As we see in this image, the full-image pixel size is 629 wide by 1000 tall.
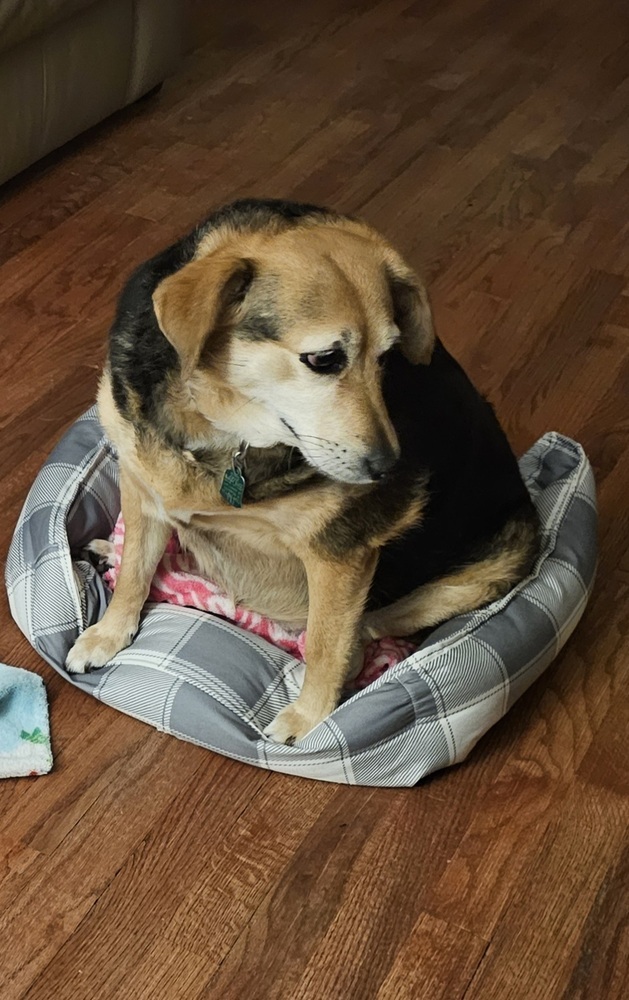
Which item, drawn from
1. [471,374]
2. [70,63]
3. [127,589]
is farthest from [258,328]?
[70,63]

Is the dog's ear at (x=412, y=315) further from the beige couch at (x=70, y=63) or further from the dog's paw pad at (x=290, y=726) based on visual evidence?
the beige couch at (x=70, y=63)

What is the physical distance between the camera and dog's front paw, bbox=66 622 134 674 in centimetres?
205

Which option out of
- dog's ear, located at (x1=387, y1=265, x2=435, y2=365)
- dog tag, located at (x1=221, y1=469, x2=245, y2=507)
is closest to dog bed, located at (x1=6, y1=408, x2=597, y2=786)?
dog tag, located at (x1=221, y1=469, x2=245, y2=507)

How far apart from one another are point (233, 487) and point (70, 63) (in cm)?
223

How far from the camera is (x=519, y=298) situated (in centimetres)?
331

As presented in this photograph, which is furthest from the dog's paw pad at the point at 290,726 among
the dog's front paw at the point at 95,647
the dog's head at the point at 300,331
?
the dog's head at the point at 300,331

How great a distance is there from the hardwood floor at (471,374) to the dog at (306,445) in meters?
0.23

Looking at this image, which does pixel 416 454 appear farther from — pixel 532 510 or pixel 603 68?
pixel 603 68

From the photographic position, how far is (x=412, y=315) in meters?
1.78

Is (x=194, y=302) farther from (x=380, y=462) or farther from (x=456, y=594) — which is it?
(x=456, y=594)

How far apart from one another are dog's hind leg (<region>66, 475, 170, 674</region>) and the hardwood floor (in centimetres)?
9

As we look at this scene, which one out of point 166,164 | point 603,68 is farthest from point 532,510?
point 603,68

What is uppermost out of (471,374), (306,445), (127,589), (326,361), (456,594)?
(326,361)

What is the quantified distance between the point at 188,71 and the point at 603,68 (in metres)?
1.68
